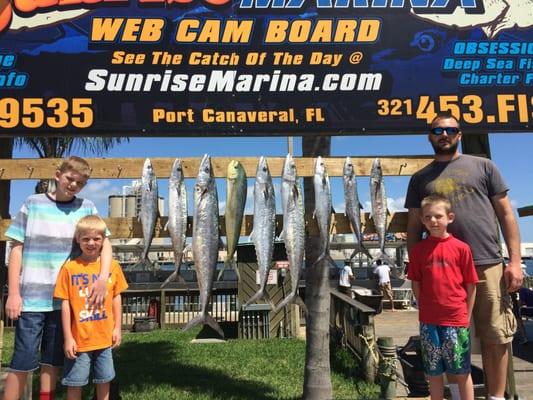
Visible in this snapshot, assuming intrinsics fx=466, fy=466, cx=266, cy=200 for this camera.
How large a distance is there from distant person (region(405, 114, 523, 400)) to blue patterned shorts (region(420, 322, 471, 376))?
44 cm

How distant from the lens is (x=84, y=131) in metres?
4.53

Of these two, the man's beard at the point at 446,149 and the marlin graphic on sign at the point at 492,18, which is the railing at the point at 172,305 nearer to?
the marlin graphic on sign at the point at 492,18

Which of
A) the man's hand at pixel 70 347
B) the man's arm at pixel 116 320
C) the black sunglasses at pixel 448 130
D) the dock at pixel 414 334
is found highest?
the black sunglasses at pixel 448 130

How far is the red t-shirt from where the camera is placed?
324 cm

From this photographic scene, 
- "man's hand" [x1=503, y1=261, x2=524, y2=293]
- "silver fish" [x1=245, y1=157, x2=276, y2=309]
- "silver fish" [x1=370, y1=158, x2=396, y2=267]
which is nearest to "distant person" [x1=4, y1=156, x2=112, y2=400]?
"silver fish" [x1=245, y1=157, x2=276, y2=309]

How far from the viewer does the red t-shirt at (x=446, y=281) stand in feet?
10.6

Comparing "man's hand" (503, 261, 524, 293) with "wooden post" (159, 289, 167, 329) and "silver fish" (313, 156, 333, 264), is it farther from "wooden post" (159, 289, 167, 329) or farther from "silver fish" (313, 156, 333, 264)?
"wooden post" (159, 289, 167, 329)

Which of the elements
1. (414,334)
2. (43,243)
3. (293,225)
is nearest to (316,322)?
(293,225)

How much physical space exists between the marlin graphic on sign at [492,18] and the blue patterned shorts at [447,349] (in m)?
3.24

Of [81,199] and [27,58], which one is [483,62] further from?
[27,58]

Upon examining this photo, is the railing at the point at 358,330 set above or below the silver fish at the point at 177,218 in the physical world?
below

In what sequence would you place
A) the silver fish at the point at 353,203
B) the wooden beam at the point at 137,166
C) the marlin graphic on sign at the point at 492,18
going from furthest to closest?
the marlin graphic on sign at the point at 492,18, the wooden beam at the point at 137,166, the silver fish at the point at 353,203

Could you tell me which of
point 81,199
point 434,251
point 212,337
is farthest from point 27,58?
point 212,337

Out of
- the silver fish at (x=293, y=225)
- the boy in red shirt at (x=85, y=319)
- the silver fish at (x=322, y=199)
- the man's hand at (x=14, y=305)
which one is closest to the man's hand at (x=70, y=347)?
the boy in red shirt at (x=85, y=319)
